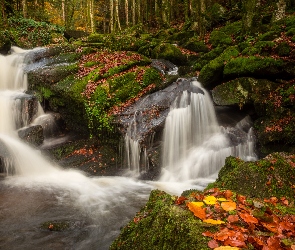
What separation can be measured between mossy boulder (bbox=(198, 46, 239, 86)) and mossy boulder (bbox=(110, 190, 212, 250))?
7.92 m

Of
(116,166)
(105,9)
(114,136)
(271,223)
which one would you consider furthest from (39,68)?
(105,9)

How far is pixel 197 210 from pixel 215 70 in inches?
345

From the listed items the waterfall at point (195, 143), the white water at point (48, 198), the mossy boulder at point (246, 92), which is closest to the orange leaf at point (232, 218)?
the white water at point (48, 198)

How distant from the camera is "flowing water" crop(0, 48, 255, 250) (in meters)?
5.31

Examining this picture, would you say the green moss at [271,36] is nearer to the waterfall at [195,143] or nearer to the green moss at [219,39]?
the green moss at [219,39]

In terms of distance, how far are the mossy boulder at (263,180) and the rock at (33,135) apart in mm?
7792

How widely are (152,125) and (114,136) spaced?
5.02 feet

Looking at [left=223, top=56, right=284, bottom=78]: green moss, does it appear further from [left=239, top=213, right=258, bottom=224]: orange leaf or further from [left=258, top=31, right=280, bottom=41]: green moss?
[left=239, top=213, right=258, bottom=224]: orange leaf

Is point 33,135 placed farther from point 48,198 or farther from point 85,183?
point 48,198

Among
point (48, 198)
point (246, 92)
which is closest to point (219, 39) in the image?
point (246, 92)

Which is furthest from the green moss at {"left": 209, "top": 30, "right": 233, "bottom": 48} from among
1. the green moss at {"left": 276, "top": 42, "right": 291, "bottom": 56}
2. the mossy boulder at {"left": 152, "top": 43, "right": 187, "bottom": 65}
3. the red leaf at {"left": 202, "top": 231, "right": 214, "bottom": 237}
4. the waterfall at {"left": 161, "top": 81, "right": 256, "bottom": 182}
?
the red leaf at {"left": 202, "top": 231, "right": 214, "bottom": 237}

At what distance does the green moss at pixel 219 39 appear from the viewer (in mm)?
14340

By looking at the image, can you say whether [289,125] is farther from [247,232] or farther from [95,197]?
[247,232]

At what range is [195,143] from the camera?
9781 millimetres
